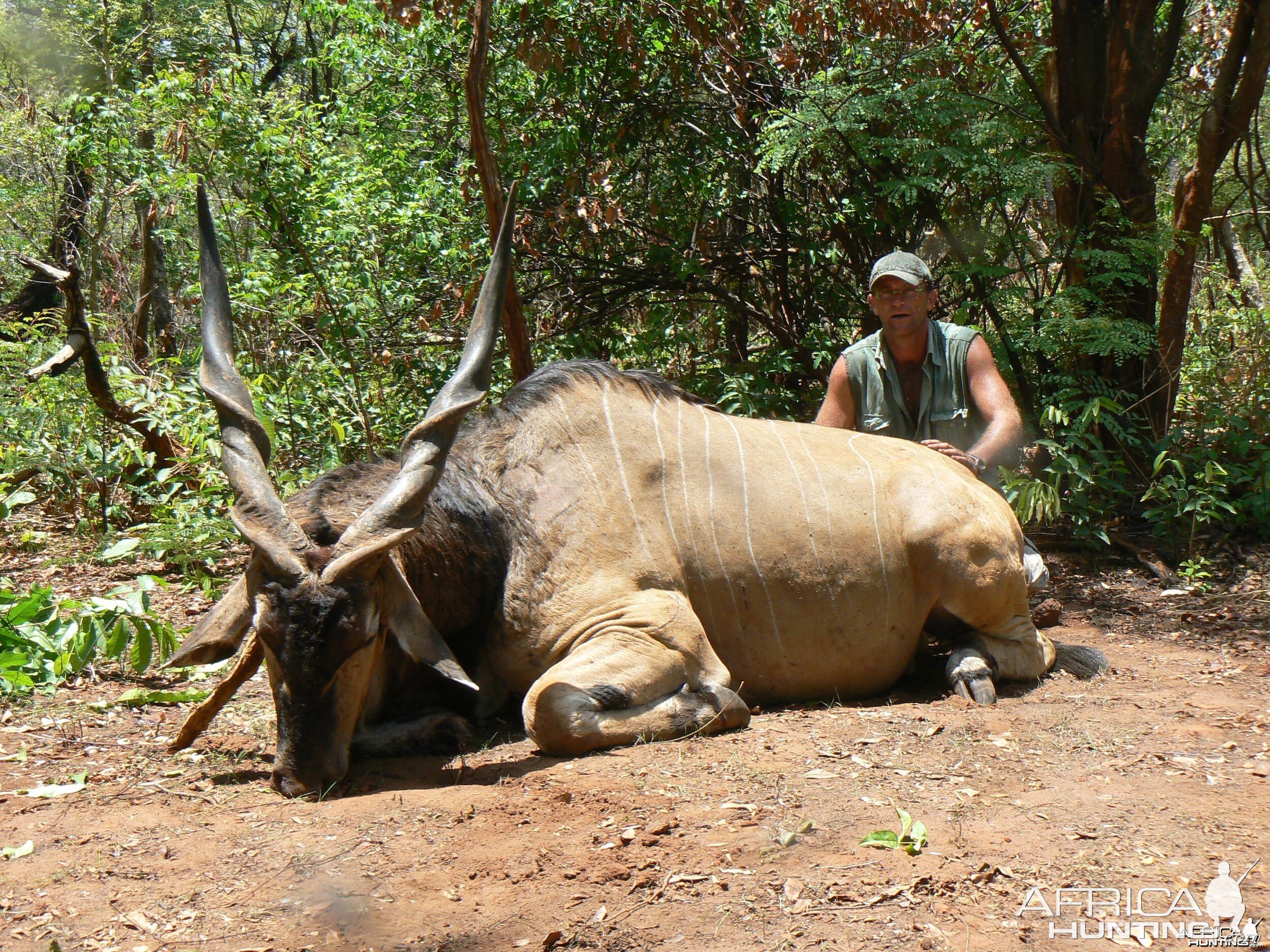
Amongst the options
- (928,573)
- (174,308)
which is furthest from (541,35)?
(174,308)

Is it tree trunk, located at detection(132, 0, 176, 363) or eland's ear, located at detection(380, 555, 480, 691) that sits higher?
tree trunk, located at detection(132, 0, 176, 363)

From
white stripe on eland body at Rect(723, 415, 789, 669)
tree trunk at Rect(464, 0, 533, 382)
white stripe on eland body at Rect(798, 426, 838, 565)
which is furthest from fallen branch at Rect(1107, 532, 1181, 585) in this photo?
tree trunk at Rect(464, 0, 533, 382)

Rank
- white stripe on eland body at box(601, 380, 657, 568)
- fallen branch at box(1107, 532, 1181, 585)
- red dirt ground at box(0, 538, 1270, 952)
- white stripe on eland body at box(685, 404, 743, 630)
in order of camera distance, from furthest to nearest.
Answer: fallen branch at box(1107, 532, 1181, 585) → white stripe on eland body at box(685, 404, 743, 630) → white stripe on eland body at box(601, 380, 657, 568) → red dirt ground at box(0, 538, 1270, 952)

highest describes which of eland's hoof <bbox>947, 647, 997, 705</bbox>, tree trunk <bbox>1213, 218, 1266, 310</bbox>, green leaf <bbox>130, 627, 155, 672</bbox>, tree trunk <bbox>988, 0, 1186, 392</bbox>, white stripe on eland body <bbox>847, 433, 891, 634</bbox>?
tree trunk <bbox>988, 0, 1186, 392</bbox>

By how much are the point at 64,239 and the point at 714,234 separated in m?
8.27

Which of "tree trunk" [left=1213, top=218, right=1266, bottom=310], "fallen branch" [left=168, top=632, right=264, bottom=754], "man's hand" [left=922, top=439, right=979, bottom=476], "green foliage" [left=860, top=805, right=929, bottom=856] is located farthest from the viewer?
"tree trunk" [left=1213, top=218, right=1266, bottom=310]

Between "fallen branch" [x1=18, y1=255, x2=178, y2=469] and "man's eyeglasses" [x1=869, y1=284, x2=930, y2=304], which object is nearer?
"man's eyeglasses" [x1=869, y1=284, x2=930, y2=304]

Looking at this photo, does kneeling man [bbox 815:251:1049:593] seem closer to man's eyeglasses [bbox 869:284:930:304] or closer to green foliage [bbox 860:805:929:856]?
man's eyeglasses [bbox 869:284:930:304]

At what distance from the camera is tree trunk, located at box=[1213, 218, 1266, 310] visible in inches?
395

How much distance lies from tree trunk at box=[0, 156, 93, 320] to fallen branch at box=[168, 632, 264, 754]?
9.55 meters

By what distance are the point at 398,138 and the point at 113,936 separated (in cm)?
789

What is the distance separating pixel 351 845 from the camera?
282cm

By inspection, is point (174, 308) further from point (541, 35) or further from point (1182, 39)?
point (1182, 39)

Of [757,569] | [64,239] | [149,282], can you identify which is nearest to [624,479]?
[757,569]
